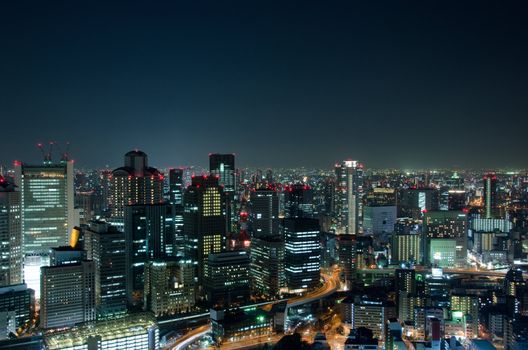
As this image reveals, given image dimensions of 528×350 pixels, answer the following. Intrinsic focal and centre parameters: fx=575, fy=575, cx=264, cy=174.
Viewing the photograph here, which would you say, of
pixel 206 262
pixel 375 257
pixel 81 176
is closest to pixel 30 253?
pixel 206 262

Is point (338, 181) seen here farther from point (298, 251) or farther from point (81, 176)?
point (81, 176)

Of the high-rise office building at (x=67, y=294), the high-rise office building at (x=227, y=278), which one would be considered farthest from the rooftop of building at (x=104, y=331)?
the high-rise office building at (x=227, y=278)

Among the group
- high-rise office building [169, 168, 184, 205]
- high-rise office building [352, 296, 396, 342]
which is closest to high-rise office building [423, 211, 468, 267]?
high-rise office building [352, 296, 396, 342]

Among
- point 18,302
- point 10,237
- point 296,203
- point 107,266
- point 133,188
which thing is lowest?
point 18,302

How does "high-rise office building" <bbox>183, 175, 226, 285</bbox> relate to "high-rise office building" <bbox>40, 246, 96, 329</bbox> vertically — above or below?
above

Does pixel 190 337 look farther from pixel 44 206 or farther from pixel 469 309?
pixel 44 206

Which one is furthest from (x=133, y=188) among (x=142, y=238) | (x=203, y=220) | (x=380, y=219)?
(x=380, y=219)

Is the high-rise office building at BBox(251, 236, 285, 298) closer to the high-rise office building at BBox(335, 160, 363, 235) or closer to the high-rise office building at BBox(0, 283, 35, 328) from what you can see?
the high-rise office building at BBox(0, 283, 35, 328)

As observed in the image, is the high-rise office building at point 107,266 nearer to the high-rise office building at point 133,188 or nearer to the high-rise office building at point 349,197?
the high-rise office building at point 133,188
